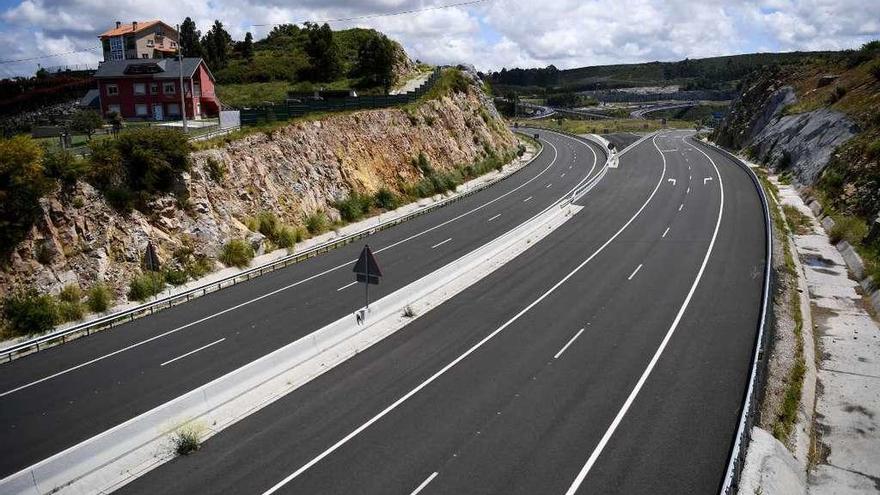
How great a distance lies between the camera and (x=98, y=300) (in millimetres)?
23172

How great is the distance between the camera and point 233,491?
11.7 meters

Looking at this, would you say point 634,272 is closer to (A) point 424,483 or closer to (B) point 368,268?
(B) point 368,268

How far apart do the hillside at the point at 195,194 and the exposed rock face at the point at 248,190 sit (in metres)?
0.06

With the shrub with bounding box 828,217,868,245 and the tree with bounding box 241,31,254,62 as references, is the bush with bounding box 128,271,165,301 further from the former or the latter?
the tree with bounding box 241,31,254,62

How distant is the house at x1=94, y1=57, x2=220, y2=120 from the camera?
4834 centimetres

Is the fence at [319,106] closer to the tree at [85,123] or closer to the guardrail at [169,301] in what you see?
the tree at [85,123]

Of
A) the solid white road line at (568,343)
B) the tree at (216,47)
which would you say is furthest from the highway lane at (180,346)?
the tree at (216,47)

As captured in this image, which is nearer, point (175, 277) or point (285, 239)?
point (175, 277)

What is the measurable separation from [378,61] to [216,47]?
26.2 metres

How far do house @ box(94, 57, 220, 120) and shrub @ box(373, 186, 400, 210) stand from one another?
18927 millimetres

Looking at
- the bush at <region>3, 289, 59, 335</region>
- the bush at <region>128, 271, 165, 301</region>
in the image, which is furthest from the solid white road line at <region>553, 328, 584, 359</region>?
the bush at <region>3, 289, 59, 335</region>

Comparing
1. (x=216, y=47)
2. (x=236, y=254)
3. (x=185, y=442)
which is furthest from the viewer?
(x=216, y=47)

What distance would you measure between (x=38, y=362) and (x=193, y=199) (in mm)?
13227

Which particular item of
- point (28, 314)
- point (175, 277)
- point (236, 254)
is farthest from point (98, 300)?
point (236, 254)
